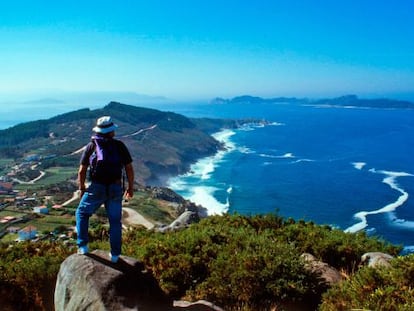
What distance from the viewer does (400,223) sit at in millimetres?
64062

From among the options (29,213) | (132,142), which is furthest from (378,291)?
(132,142)

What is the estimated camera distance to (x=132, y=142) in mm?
147500

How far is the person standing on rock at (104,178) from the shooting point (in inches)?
287

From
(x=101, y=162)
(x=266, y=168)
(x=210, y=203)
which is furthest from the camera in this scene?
(x=266, y=168)

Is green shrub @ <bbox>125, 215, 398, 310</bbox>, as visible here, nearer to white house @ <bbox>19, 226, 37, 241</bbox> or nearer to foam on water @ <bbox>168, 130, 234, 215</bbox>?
white house @ <bbox>19, 226, 37, 241</bbox>

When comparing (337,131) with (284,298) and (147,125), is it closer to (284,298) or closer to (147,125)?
(147,125)

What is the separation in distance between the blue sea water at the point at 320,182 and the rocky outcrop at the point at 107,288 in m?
42.0

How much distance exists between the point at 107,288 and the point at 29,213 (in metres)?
72.8

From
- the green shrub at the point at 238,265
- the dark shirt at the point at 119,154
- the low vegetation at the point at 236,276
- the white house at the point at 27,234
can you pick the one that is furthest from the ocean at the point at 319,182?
the dark shirt at the point at 119,154

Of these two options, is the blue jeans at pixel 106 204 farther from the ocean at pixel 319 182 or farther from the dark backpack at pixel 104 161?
the ocean at pixel 319 182

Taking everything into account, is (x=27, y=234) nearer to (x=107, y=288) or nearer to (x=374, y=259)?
(x=374, y=259)

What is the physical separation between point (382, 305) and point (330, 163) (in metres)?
116

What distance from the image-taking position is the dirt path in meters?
66.1

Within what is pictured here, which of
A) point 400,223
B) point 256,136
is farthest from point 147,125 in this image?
point 400,223
